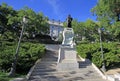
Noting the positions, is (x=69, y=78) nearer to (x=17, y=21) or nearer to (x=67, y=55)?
(x=67, y=55)

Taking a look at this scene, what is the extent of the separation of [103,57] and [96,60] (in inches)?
26.5

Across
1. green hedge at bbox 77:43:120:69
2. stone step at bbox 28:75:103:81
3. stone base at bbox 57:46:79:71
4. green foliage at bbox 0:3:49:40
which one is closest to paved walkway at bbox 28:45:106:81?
stone step at bbox 28:75:103:81

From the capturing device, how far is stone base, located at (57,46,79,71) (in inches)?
619

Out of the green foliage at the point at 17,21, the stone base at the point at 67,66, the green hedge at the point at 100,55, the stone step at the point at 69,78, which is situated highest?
the green foliage at the point at 17,21

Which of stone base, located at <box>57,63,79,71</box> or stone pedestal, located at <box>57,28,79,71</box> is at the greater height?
stone pedestal, located at <box>57,28,79,71</box>

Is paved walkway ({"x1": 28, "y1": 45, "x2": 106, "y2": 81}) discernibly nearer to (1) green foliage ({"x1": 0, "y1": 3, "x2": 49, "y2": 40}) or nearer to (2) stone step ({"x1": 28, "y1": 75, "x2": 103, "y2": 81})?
(2) stone step ({"x1": 28, "y1": 75, "x2": 103, "y2": 81})

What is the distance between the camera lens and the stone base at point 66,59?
51.6 feet

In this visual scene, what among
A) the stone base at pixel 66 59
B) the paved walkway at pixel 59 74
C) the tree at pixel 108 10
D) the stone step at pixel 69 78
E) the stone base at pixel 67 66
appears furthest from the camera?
the tree at pixel 108 10

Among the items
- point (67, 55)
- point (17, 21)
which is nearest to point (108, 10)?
point (17, 21)

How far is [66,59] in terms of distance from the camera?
16328 mm

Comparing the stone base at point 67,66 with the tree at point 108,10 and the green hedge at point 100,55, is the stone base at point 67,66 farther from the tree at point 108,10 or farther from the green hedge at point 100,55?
the tree at point 108,10

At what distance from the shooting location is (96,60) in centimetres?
1820

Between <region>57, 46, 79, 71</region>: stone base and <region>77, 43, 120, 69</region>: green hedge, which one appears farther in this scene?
<region>77, 43, 120, 69</region>: green hedge

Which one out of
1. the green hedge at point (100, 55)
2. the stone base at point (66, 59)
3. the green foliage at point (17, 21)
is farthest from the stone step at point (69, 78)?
the green foliage at point (17, 21)
